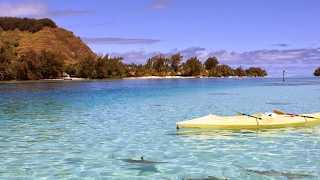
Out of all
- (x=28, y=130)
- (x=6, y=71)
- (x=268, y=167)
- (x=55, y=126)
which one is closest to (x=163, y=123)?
(x=55, y=126)

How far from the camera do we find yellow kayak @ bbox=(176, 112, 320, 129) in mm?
17391

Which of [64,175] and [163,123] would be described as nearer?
[64,175]

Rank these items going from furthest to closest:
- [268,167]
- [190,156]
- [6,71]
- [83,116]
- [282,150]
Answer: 1. [6,71]
2. [83,116]
3. [282,150]
4. [190,156]
5. [268,167]

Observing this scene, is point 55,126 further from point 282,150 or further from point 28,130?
point 282,150

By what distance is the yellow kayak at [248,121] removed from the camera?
17.4 metres

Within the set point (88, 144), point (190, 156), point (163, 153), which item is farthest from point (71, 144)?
point (190, 156)

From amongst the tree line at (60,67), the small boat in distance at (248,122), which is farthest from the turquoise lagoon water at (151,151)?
the tree line at (60,67)

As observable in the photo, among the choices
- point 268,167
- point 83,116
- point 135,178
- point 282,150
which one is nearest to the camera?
point 135,178

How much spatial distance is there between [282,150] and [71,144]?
8.51m

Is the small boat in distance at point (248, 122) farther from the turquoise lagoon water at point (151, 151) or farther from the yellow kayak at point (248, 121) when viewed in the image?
the turquoise lagoon water at point (151, 151)

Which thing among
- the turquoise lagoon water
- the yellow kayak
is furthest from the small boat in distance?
the turquoise lagoon water

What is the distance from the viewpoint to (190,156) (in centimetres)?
1278

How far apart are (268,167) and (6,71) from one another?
11927 cm

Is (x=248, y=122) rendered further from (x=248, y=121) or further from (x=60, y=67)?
(x=60, y=67)
